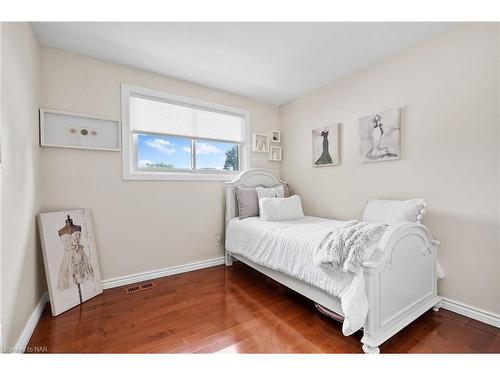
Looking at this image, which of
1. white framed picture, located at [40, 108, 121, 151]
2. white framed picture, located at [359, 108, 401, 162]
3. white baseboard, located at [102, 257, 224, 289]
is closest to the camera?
white framed picture, located at [40, 108, 121, 151]

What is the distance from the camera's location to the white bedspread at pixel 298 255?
1359 mm

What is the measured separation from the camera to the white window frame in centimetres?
245

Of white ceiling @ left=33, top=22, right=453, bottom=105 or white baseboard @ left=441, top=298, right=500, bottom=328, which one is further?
white ceiling @ left=33, top=22, right=453, bottom=105

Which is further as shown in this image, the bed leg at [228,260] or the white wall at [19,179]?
the bed leg at [228,260]

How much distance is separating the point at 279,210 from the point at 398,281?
1356 mm

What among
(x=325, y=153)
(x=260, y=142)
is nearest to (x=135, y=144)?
(x=260, y=142)

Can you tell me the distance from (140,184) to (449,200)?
9.85ft

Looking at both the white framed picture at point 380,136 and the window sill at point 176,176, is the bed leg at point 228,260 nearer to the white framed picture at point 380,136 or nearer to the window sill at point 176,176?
the window sill at point 176,176

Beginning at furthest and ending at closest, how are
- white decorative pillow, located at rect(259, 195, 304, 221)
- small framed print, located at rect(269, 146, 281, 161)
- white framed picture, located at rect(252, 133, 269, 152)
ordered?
1. small framed print, located at rect(269, 146, 281, 161)
2. white framed picture, located at rect(252, 133, 269, 152)
3. white decorative pillow, located at rect(259, 195, 304, 221)

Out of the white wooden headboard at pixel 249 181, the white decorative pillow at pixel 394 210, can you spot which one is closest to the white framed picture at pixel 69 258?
the white wooden headboard at pixel 249 181

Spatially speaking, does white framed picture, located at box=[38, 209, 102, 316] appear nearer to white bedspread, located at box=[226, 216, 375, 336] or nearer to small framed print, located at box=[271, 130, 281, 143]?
white bedspread, located at box=[226, 216, 375, 336]

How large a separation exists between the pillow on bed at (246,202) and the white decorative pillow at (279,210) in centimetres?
23

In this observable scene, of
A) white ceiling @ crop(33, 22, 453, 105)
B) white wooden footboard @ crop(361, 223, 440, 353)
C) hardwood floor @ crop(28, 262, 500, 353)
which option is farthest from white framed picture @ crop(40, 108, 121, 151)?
white wooden footboard @ crop(361, 223, 440, 353)

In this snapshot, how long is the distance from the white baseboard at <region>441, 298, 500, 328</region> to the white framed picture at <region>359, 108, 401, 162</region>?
1337 mm
